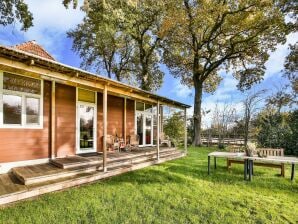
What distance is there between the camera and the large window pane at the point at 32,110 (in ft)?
21.6

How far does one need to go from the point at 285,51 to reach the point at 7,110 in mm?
17051

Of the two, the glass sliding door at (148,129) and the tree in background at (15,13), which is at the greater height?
the tree in background at (15,13)

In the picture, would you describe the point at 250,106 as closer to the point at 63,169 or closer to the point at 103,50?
the point at 103,50

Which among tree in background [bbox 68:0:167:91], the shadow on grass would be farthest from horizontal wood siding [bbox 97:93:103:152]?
tree in background [bbox 68:0:167:91]

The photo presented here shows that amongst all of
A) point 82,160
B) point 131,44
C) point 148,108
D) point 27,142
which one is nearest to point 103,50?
point 131,44

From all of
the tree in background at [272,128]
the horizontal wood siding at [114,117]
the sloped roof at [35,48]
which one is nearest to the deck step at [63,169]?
the horizontal wood siding at [114,117]

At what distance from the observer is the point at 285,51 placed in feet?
50.3

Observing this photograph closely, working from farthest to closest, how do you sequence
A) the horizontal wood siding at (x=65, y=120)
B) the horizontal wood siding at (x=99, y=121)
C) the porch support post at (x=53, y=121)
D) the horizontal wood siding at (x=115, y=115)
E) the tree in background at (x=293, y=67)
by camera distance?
the tree in background at (x=293, y=67) < the horizontal wood siding at (x=115, y=115) < the horizontal wood siding at (x=99, y=121) < the horizontal wood siding at (x=65, y=120) < the porch support post at (x=53, y=121)

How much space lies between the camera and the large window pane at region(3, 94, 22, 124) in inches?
239

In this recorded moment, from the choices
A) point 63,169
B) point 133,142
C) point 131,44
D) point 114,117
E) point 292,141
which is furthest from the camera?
point 131,44

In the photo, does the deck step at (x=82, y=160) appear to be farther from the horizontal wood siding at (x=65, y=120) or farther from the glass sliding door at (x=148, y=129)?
the glass sliding door at (x=148, y=129)

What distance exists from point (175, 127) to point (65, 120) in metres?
10.1

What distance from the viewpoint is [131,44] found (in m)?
20.6

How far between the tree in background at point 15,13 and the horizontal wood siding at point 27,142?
141 inches
